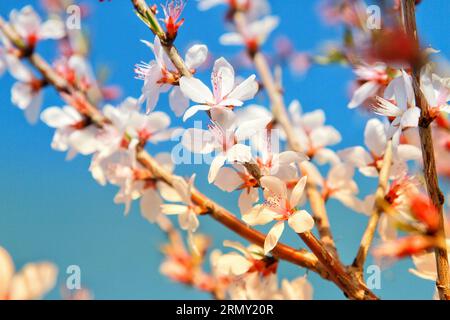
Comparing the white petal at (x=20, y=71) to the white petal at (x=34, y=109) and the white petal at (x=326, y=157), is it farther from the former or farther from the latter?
the white petal at (x=326, y=157)

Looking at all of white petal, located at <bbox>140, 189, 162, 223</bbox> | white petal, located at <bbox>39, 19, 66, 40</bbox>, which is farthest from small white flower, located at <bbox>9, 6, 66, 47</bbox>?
white petal, located at <bbox>140, 189, 162, 223</bbox>

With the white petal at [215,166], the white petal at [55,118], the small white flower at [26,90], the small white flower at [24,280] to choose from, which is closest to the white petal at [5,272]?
the small white flower at [24,280]

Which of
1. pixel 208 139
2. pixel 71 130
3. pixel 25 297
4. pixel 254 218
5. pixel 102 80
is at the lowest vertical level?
pixel 25 297

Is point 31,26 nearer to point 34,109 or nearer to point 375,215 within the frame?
point 34,109

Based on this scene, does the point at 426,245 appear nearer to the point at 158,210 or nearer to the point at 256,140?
the point at 256,140

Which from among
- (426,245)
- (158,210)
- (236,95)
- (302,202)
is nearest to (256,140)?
(236,95)

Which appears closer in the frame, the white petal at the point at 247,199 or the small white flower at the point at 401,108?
the small white flower at the point at 401,108
